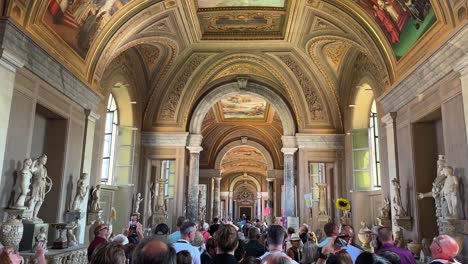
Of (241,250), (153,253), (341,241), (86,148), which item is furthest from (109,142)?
(153,253)

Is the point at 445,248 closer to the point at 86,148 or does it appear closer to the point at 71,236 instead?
the point at 71,236

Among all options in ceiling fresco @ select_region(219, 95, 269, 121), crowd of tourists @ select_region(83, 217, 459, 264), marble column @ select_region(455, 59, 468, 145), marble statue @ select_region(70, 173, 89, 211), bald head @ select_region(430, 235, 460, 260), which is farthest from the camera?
ceiling fresco @ select_region(219, 95, 269, 121)

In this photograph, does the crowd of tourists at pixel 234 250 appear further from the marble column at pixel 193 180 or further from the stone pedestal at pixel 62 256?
the marble column at pixel 193 180

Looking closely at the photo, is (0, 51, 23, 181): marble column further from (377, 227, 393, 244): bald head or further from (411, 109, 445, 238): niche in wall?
(411, 109, 445, 238): niche in wall

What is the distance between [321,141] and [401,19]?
7.04 metres

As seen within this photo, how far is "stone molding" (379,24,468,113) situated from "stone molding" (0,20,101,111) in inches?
310

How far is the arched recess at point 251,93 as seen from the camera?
52.9 ft

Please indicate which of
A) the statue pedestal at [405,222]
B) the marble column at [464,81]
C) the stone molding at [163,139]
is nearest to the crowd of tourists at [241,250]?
the marble column at [464,81]

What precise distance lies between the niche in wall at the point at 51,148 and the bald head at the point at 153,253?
7722 mm

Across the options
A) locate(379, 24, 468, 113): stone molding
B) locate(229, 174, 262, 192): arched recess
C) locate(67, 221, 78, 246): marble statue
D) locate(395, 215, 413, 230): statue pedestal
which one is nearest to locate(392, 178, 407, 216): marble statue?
locate(395, 215, 413, 230): statue pedestal

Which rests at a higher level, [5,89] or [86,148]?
[5,89]

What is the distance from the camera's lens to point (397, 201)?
31.4ft

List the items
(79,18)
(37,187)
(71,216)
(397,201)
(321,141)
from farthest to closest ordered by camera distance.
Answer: (321,141)
(397,201)
(71,216)
(79,18)
(37,187)

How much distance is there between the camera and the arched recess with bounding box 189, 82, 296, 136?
16.1m
